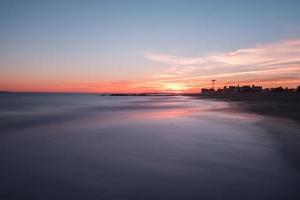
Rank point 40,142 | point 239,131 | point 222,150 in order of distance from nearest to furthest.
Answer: point 222,150
point 40,142
point 239,131


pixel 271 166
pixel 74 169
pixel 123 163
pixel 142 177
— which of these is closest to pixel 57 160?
pixel 74 169

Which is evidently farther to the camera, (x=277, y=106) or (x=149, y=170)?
(x=277, y=106)

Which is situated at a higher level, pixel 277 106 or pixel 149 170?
pixel 277 106

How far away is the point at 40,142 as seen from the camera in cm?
1257

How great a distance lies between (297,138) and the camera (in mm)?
11484

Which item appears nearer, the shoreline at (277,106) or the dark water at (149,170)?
the dark water at (149,170)

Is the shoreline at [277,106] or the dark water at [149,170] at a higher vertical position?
the shoreline at [277,106]

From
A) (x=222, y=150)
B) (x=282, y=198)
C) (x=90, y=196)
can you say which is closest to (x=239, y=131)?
(x=222, y=150)

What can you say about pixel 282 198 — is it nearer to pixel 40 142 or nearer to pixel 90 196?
pixel 90 196

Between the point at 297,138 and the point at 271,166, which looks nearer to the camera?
the point at 271,166

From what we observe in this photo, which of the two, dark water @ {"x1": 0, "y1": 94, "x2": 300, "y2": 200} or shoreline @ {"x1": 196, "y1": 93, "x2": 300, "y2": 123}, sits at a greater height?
shoreline @ {"x1": 196, "y1": 93, "x2": 300, "y2": 123}

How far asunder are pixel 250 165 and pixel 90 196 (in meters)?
4.72

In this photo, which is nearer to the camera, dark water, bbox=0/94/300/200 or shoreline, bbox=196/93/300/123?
dark water, bbox=0/94/300/200

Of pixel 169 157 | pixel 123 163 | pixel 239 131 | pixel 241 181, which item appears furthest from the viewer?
pixel 239 131
